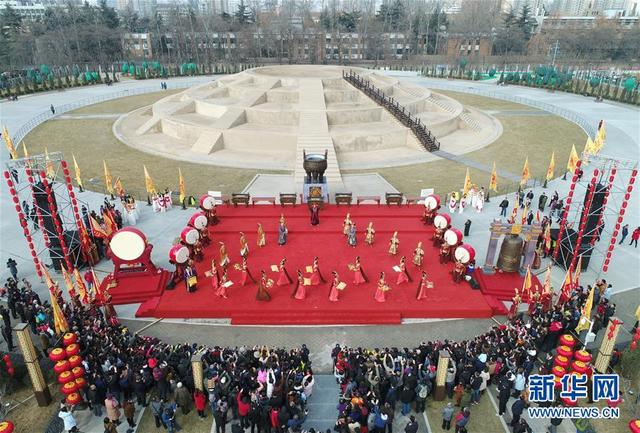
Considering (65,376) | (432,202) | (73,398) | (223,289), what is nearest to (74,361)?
(65,376)

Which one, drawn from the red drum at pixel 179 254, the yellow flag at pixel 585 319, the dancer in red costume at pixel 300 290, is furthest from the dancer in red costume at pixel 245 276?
the yellow flag at pixel 585 319

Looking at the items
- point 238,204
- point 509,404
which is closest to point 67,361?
point 509,404

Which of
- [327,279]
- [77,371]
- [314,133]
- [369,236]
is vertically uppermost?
[314,133]

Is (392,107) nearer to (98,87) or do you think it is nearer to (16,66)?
(98,87)

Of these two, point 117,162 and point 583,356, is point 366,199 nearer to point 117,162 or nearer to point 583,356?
point 583,356

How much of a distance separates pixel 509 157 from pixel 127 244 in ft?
100

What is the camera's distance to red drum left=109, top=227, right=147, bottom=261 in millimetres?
17312

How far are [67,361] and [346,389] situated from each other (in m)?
7.86

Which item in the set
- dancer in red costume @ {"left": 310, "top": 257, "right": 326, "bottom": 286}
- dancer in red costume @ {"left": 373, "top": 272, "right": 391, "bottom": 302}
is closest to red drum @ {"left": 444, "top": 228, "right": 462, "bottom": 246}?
dancer in red costume @ {"left": 373, "top": 272, "right": 391, "bottom": 302}

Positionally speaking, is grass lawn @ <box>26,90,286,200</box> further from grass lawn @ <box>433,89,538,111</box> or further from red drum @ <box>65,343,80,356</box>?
grass lawn @ <box>433,89,538,111</box>

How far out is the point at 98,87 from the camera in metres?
71.1

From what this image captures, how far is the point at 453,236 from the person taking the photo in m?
18.8

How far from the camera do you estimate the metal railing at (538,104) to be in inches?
1827

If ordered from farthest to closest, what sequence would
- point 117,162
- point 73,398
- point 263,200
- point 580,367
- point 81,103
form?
1. point 81,103
2. point 117,162
3. point 263,200
4. point 580,367
5. point 73,398
